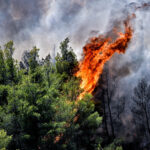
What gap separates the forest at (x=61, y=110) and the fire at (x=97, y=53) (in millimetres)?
956

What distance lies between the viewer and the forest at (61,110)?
9.98 meters

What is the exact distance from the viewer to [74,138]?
12.7 meters

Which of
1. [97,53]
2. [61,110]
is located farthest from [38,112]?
[97,53]

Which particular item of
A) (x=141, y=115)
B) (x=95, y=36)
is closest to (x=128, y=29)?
(x=95, y=36)

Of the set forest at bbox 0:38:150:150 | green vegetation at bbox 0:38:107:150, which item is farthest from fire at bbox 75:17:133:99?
green vegetation at bbox 0:38:107:150

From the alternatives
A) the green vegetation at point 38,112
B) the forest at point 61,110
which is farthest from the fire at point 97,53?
the green vegetation at point 38,112

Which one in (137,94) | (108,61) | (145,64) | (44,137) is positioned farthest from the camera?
(108,61)

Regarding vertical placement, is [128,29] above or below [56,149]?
above

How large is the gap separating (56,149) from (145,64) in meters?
15.3

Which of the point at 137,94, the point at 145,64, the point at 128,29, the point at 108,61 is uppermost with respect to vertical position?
the point at 128,29

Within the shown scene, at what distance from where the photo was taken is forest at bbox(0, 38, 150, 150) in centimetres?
998

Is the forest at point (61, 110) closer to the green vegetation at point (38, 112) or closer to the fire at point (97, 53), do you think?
the green vegetation at point (38, 112)

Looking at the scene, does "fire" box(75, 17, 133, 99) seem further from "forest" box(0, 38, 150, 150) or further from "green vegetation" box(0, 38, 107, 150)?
"green vegetation" box(0, 38, 107, 150)

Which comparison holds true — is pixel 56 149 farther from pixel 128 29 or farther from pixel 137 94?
pixel 128 29
